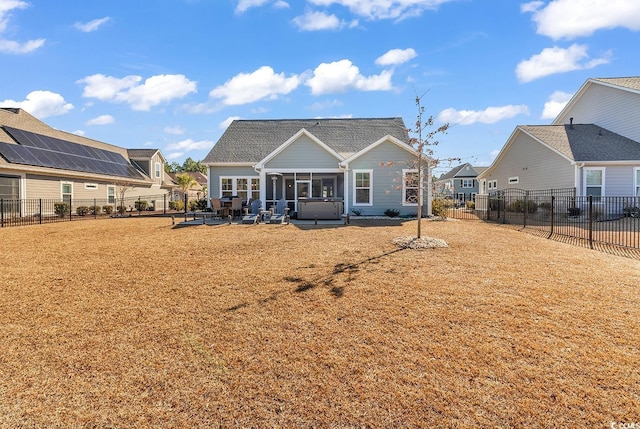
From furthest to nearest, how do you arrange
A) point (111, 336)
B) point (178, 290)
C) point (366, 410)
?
1. point (178, 290)
2. point (111, 336)
3. point (366, 410)

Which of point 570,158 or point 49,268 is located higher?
point 570,158

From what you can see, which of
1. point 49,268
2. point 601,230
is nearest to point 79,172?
→ point 49,268

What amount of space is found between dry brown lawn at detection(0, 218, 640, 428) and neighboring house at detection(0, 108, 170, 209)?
1694 cm

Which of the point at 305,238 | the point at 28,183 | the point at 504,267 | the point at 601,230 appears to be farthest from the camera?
the point at 28,183

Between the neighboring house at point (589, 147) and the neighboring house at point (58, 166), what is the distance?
3233 centimetres

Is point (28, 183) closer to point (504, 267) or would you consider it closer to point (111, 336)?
point (111, 336)

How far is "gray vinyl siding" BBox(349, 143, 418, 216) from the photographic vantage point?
18062mm

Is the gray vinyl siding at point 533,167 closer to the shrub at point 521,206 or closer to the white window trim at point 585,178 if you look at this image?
the white window trim at point 585,178

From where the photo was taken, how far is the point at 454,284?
18.6 feet

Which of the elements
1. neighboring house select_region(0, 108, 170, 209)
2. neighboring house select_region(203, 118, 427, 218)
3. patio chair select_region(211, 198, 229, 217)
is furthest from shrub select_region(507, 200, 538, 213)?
neighboring house select_region(0, 108, 170, 209)

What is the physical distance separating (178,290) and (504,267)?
6564mm

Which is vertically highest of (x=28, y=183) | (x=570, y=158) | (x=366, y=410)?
(x=570, y=158)

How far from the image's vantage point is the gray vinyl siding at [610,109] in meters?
20.1

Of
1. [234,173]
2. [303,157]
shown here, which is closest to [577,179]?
[303,157]
